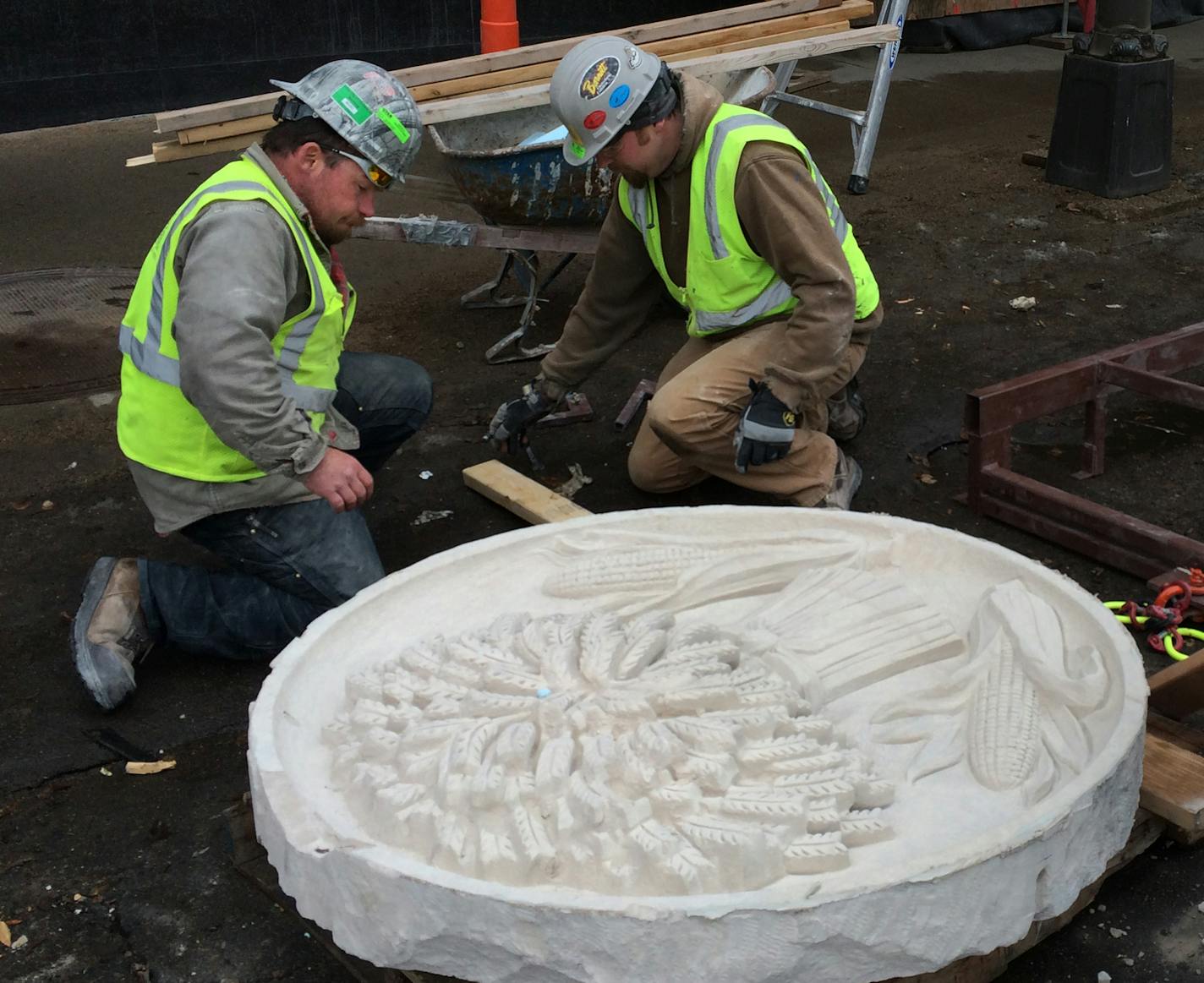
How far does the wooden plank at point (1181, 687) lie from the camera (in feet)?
8.63

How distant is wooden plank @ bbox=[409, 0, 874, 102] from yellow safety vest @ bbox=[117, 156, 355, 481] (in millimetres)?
1857

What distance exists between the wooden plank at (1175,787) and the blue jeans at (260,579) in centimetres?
173

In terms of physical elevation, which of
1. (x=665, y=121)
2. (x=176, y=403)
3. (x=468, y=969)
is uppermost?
(x=665, y=121)

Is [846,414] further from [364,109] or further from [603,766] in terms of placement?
[603,766]

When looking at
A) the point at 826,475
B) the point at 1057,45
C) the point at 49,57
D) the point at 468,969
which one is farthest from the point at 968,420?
the point at 1057,45

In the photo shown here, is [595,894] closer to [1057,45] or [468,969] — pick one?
[468,969]

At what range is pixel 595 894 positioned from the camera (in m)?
1.80

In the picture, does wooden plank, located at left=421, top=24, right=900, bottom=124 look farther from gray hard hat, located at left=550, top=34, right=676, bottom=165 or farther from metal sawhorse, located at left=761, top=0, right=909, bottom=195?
gray hard hat, located at left=550, top=34, right=676, bottom=165

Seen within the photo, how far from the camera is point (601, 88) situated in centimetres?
313

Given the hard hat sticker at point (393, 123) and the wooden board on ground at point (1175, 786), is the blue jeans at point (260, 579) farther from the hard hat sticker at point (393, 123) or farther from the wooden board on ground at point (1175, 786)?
the wooden board on ground at point (1175, 786)

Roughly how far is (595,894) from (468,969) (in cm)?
25

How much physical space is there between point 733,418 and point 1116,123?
13.2 feet

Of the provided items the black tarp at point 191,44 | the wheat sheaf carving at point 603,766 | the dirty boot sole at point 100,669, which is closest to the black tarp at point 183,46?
the black tarp at point 191,44

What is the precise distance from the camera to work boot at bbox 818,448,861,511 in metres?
3.63
